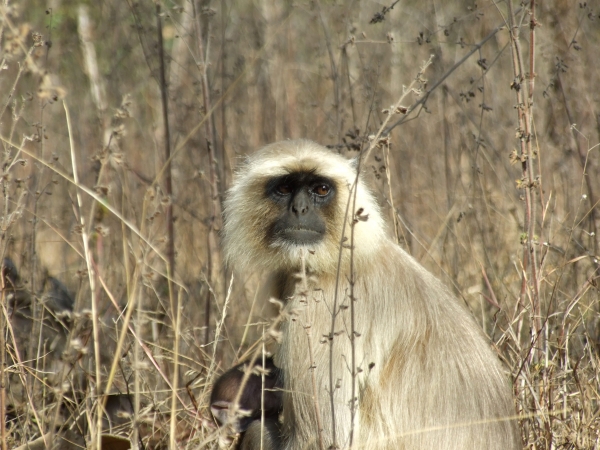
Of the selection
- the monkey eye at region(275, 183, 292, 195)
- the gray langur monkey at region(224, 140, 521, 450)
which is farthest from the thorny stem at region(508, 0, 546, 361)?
the monkey eye at region(275, 183, 292, 195)

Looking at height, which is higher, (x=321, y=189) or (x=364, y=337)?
(x=321, y=189)

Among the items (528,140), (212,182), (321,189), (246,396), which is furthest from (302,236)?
(212,182)

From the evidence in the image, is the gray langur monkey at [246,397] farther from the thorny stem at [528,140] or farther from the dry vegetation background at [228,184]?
the thorny stem at [528,140]

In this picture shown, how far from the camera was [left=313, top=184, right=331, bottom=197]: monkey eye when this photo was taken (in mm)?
3533

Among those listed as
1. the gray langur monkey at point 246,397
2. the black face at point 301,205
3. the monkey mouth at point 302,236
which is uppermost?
the black face at point 301,205

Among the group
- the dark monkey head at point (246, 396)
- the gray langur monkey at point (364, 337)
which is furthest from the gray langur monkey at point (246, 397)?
the gray langur monkey at point (364, 337)

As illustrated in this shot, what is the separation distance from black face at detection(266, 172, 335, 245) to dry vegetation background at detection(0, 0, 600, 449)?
50 cm

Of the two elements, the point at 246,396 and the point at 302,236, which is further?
the point at 246,396

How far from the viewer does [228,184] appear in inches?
228

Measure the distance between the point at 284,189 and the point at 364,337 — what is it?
0.78 meters

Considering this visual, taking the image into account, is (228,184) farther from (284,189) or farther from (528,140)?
(528,140)

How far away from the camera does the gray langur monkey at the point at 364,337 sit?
321 cm

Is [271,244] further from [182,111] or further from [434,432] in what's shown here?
[182,111]

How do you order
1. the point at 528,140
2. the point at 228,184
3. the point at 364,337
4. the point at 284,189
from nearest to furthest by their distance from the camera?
1. the point at 364,337
2. the point at 528,140
3. the point at 284,189
4. the point at 228,184
